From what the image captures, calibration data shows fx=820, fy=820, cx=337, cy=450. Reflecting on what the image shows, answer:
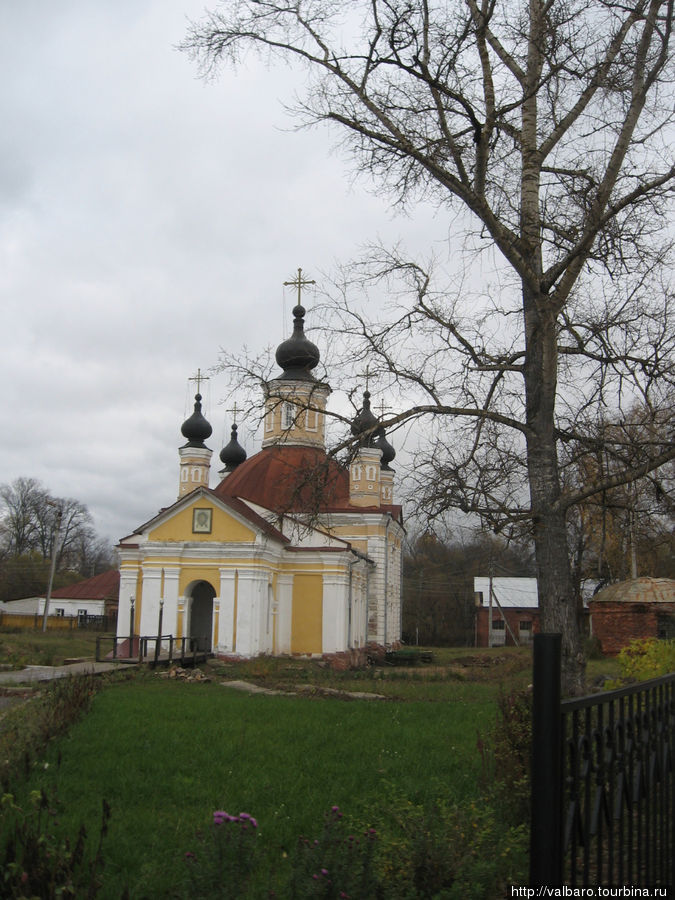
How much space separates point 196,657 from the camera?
2378 cm

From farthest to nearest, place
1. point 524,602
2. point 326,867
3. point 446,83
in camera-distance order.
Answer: point 524,602 → point 446,83 → point 326,867

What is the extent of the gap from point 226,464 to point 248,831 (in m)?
36.3

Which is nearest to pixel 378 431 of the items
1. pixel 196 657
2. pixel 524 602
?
pixel 196 657

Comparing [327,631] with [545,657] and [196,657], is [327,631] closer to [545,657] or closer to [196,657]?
[196,657]

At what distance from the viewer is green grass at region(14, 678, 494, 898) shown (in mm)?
5648

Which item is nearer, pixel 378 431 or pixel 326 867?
pixel 326 867

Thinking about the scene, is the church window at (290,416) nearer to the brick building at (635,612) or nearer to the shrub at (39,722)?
the shrub at (39,722)

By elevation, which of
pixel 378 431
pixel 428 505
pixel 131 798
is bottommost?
pixel 131 798

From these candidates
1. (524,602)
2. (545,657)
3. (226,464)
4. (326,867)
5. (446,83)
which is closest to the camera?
(545,657)

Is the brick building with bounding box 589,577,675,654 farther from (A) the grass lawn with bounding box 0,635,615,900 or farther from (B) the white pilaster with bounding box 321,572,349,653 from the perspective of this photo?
(A) the grass lawn with bounding box 0,635,615,900

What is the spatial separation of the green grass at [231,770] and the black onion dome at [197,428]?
24.1m

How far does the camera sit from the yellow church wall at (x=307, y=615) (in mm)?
28281

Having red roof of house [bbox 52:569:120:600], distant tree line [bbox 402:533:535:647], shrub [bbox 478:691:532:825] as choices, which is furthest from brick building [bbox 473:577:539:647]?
shrub [bbox 478:691:532:825]

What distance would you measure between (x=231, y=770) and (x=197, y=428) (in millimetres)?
28400
